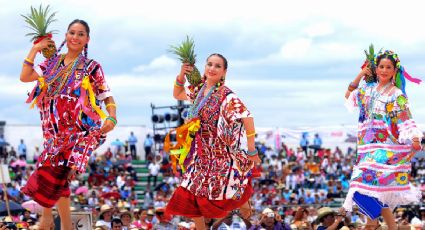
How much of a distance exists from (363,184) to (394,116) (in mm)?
813

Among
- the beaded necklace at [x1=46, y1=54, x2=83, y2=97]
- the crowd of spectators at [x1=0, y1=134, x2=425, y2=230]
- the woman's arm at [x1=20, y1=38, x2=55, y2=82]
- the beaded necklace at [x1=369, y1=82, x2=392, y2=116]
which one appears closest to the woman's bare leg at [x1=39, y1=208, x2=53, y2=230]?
the beaded necklace at [x1=46, y1=54, x2=83, y2=97]

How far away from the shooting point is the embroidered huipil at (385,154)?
9477mm

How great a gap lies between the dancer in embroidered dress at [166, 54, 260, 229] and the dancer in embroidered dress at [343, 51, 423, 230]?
4.99 ft

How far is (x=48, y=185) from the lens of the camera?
8156 mm

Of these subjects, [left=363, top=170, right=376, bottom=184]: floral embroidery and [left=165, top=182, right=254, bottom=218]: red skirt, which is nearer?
[left=165, top=182, right=254, bottom=218]: red skirt

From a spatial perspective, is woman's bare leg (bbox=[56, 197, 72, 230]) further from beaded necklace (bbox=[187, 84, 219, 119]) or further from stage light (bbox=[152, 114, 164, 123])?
stage light (bbox=[152, 114, 164, 123])

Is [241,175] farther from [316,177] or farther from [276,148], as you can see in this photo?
[276,148]

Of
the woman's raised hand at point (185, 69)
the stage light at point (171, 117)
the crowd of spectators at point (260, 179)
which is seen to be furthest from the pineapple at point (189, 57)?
the stage light at point (171, 117)

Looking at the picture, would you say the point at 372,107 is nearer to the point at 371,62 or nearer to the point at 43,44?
the point at 371,62

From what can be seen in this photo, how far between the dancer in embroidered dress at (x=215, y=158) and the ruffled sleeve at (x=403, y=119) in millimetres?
1758

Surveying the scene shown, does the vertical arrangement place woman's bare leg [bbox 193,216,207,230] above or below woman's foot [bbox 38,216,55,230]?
below

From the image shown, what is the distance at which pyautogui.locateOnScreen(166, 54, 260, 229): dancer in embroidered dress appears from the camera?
28.1ft

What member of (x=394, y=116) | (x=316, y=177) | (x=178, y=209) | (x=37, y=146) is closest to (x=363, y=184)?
(x=394, y=116)

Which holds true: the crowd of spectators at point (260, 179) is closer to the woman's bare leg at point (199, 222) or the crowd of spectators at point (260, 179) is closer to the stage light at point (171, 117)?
the stage light at point (171, 117)
